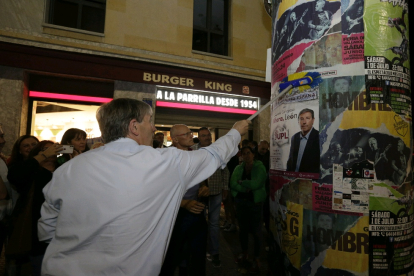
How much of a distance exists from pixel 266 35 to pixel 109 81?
20.1 ft

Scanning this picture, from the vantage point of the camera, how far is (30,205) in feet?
7.87

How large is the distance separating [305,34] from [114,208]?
1.68 metres

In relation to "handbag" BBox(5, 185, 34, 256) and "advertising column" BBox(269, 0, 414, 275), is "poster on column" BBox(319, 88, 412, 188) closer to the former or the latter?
"advertising column" BBox(269, 0, 414, 275)

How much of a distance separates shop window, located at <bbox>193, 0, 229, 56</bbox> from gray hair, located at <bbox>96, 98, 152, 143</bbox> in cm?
814

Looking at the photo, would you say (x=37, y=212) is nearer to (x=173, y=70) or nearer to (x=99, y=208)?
(x=99, y=208)

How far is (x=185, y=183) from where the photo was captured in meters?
1.50

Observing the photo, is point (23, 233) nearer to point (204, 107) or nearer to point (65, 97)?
point (65, 97)

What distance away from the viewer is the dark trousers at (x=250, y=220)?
3.86m

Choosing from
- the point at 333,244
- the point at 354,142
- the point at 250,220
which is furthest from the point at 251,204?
the point at 354,142

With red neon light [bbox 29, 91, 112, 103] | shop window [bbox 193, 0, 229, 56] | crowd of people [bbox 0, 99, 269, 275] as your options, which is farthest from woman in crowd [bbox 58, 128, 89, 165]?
shop window [bbox 193, 0, 229, 56]

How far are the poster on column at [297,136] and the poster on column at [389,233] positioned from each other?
0.43 meters

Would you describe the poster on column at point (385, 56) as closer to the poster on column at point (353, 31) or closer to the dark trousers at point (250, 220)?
the poster on column at point (353, 31)

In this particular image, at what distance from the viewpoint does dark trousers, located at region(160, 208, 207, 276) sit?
2.95 metres

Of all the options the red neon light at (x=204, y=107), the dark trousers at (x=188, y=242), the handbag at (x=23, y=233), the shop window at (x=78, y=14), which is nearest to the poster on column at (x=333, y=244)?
the dark trousers at (x=188, y=242)
